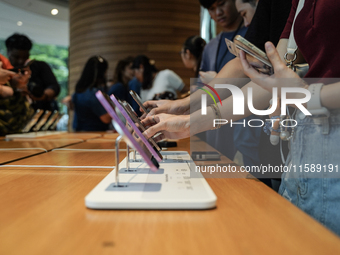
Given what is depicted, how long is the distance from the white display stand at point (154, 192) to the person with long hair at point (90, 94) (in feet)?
8.35

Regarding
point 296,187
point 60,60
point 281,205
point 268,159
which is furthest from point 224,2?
point 60,60

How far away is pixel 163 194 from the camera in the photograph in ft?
1.78

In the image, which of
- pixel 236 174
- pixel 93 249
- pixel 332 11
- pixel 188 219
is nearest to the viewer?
pixel 93 249

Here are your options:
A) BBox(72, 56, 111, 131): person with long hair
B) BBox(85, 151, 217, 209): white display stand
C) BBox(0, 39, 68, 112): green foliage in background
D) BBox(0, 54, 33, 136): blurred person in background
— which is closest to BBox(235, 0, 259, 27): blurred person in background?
BBox(85, 151, 217, 209): white display stand

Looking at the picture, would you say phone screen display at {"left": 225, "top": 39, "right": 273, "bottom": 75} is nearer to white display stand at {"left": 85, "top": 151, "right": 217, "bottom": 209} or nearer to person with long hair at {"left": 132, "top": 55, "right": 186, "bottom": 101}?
white display stand at {"left": 85, "top": 151, "right": 217, "bottom": 209}

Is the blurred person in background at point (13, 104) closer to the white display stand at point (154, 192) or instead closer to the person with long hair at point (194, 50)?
the person with long hair at point (194, 50)

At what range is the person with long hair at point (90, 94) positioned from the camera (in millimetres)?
3156

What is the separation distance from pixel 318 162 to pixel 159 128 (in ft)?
1.45

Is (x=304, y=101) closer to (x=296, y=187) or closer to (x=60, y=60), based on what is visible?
(x=296, y=187)

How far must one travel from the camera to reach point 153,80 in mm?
3695

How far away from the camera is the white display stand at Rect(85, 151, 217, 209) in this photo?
50cm

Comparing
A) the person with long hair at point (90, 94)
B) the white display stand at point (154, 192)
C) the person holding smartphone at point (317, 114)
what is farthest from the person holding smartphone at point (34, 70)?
the person holding smartphone at point (317, 114)

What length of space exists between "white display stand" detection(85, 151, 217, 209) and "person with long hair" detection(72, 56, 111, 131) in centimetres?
254

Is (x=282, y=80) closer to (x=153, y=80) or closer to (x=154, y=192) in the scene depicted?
(x=154, y=192)
